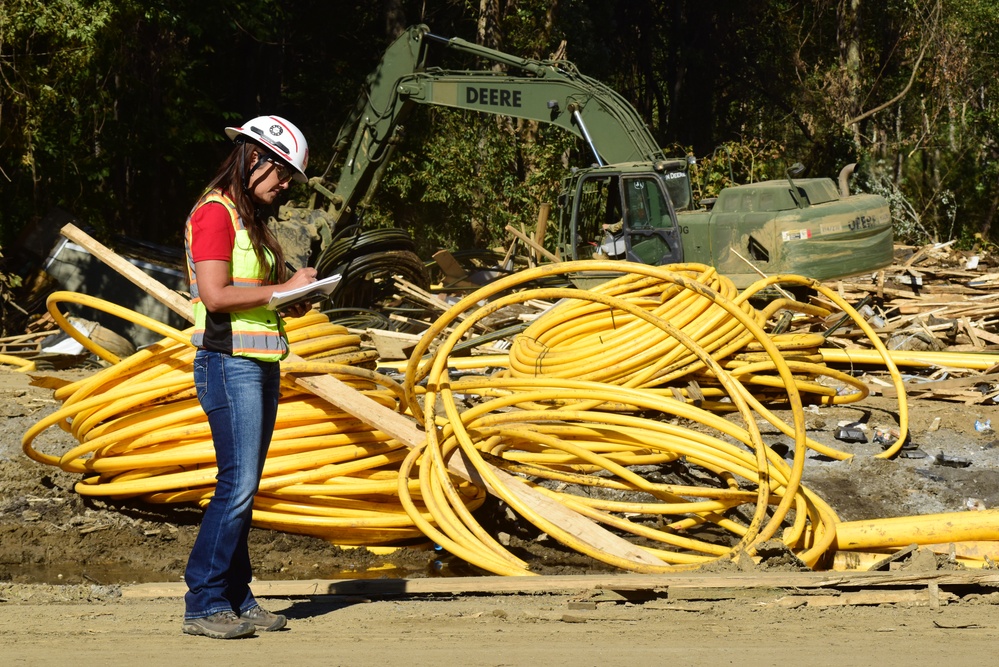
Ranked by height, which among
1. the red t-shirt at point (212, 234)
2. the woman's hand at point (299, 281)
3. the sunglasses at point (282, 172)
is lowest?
the woman's hand at point (299, 281)

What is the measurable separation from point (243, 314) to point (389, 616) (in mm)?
1287

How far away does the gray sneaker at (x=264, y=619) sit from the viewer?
13.6ft

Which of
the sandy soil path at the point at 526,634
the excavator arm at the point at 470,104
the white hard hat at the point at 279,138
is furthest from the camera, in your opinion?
the excavator arm at the point at 470,104

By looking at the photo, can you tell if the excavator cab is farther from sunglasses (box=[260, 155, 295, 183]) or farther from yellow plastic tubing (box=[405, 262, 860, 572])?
sunglasses (box=[260, 155, 295, 183])

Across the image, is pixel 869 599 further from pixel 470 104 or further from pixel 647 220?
pixel 470 104

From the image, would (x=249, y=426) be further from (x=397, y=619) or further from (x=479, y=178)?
(x=479, y=178)

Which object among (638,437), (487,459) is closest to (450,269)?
(487,459)

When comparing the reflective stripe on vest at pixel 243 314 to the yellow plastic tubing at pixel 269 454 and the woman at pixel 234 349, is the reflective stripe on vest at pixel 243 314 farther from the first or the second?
the yellow plastic tubing at pixel 269 454

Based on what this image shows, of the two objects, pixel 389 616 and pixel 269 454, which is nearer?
pixel 389 616

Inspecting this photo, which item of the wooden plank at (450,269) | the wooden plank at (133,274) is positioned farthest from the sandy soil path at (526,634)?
the wooden plank at (450,269)

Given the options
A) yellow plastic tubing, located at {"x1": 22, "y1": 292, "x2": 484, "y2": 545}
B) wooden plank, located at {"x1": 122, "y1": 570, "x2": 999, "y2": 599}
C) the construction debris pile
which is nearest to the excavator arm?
the construction debris pile

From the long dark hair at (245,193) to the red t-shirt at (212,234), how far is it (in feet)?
0.23

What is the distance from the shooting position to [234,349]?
13.2ft

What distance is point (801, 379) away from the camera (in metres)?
8.50
